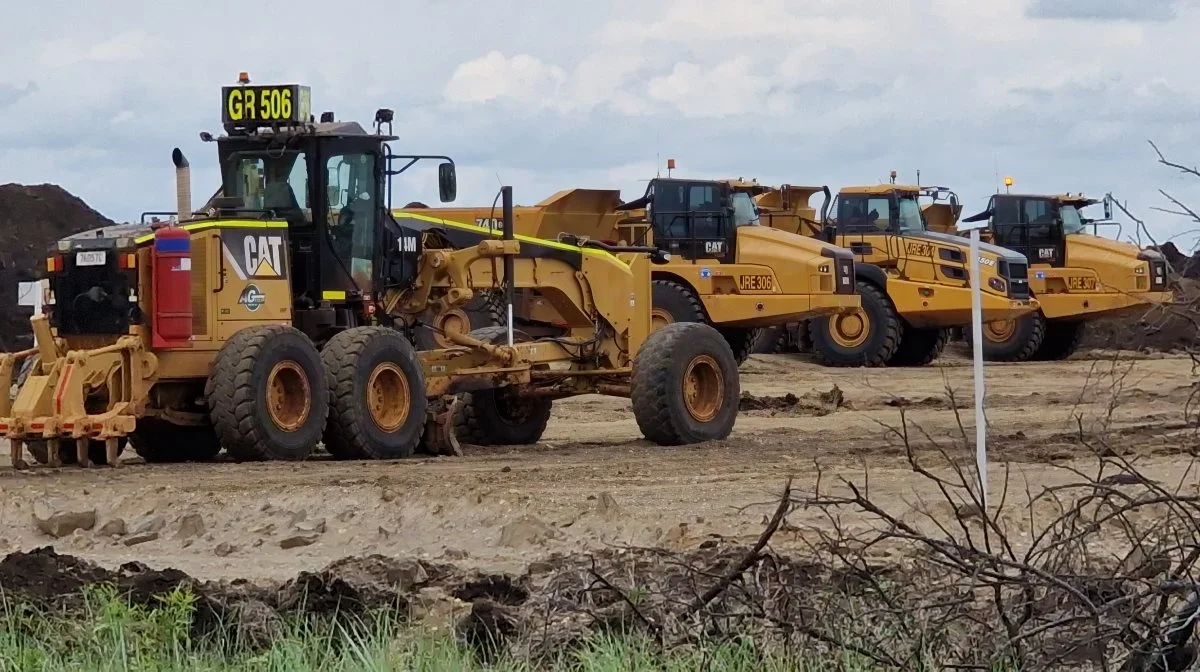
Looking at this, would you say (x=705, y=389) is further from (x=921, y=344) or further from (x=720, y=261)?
(x=921, y=344)

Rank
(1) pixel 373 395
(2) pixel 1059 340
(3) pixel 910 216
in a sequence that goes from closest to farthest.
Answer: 1. (1) pixel 373 395
2. (3) pixel 910 216
3. (2) pixel 1059 340

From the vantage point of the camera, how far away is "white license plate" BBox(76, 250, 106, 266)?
13453 mm

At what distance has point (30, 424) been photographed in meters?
12.6

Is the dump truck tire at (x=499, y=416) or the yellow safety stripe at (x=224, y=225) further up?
the yellow safety stripe at (x=224, y=225)

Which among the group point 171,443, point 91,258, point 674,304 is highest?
point 91,258

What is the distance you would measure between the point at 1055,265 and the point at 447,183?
Result: 17765 mm

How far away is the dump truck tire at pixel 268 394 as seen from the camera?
1308cm

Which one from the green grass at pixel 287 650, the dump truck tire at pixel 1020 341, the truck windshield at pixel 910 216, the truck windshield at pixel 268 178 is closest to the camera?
the green grass at pixel 287 650

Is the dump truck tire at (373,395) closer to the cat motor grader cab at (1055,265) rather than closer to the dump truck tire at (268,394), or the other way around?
the dump truck tire at (268,394)

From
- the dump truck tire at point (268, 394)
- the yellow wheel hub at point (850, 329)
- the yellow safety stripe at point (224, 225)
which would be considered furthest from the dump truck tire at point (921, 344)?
the dump truck tire at point (268, 394)

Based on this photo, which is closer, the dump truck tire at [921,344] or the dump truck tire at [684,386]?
the dump truck tire at [684,386]

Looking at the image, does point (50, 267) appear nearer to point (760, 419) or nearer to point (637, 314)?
point (637, 314)

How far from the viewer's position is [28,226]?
3159 cm

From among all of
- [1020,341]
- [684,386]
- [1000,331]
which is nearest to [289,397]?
[684,386]
